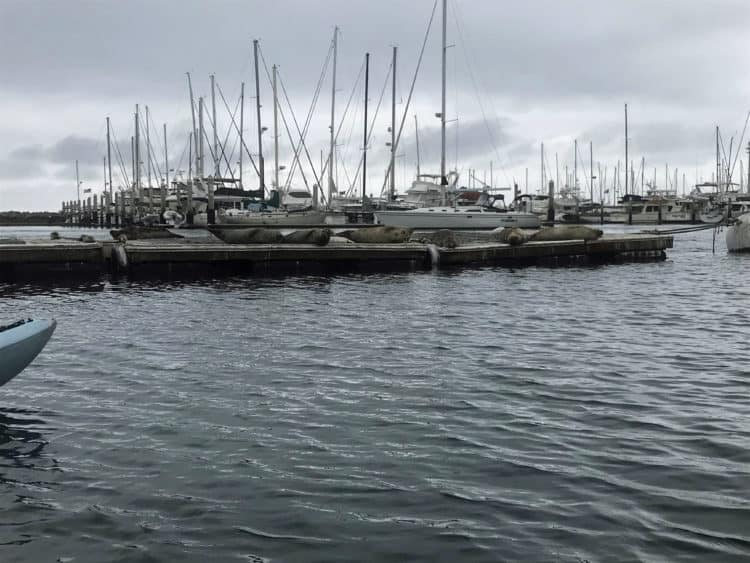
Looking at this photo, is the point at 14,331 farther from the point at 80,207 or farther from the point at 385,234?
the point at 80,207

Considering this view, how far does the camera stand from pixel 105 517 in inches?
246

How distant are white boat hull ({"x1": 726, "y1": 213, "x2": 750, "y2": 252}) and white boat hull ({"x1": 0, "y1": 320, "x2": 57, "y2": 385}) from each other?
124 ft

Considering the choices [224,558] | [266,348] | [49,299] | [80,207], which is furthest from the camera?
[80,207]

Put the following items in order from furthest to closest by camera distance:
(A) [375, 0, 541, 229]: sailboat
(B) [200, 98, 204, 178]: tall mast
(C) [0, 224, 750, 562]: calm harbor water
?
1. (B) [200, 98, 204, 178]: tall mast
2. (A) [375, 0, 541, 229]: sailboat
3. (C) [0, 224, 750, 562]: calm harbor water

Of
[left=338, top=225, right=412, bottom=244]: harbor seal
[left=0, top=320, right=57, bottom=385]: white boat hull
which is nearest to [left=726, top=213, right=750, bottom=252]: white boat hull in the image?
[left=338, top=225, right=412, bottom=244]: harbor seal

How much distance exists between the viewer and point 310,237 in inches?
1266

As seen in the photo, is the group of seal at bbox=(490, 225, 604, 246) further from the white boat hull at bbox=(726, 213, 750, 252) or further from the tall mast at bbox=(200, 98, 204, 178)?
the tall mast at bbox=(200, 98, 204, 178)

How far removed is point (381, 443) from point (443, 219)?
48959 millimetres

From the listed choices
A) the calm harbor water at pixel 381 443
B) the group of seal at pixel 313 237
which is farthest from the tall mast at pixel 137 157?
the calm harbor water at pixel 381 443

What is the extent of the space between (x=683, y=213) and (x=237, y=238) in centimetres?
8579

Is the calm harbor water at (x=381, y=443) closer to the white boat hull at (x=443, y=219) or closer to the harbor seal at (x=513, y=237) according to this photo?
the harbor seal at (x=513, y=237)

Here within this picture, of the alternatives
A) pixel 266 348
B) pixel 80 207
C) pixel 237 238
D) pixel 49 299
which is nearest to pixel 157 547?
pixel 266 348

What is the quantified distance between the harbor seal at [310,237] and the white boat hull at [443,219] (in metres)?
23.1

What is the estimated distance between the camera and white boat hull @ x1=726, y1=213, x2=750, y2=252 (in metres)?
39.4
